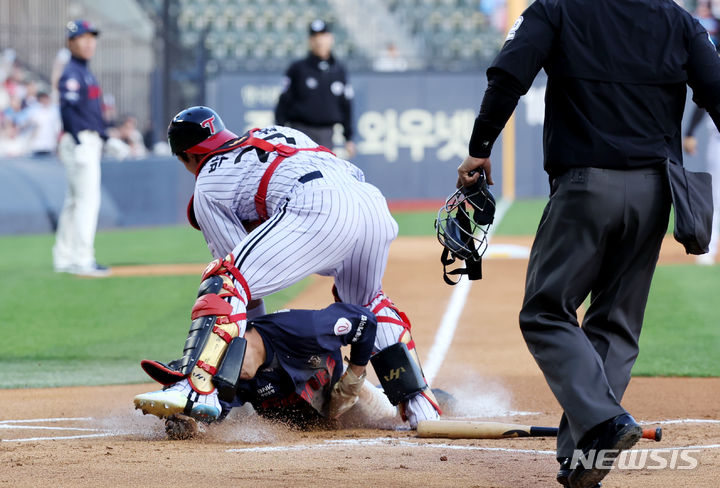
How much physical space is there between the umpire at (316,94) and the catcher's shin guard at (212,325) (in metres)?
7.33

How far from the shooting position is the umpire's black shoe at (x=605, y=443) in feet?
10.6

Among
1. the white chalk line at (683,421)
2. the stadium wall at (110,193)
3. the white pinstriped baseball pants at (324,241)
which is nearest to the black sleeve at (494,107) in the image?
the white pinstriped baseball pants at (324,241)

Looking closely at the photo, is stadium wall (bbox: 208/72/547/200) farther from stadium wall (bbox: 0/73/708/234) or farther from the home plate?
the home plate

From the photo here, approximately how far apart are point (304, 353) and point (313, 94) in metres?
7.35

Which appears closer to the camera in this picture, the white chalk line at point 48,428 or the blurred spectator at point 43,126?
the white chalk line at point 48,428

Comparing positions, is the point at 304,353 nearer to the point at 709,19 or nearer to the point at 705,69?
the point at 705,69

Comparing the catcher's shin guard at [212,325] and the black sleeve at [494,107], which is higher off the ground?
the black sleeve at [494,107]

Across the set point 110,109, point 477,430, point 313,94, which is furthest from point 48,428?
point 110,109

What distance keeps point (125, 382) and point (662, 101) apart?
12.6 feet

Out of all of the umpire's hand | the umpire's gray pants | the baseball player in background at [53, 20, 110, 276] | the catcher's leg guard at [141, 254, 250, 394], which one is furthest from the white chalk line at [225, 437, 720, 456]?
the baseball player in background at [53, 20, 110, 276]

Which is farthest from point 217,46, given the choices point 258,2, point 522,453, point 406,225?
point 522,453

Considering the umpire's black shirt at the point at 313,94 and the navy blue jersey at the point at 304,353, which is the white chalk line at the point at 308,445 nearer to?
the navy blue jersey at the point at 304,353

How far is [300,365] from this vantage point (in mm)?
4621

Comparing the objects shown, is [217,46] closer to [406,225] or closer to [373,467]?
[406,225]
